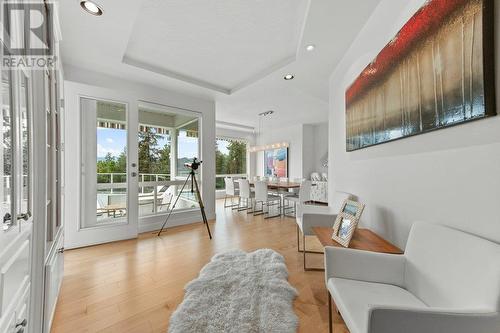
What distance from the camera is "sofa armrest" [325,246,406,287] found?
1.23 metres

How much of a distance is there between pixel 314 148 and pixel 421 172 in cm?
611

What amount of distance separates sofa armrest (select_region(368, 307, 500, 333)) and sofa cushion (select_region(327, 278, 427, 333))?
0.44 feet

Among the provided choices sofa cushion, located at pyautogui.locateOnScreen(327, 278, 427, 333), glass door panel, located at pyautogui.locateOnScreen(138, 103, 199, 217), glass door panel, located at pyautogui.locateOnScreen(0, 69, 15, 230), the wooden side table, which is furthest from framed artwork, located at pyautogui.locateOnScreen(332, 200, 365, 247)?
glass door panel, located at pyautogui.locateOnScreen(138, 103, 199, 217)

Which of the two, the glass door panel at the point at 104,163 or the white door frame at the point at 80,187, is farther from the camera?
the glass door panel at the point at 104,163

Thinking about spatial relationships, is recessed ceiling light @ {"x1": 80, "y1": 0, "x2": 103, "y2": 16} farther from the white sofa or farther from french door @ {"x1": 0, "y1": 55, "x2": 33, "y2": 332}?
the white sofa

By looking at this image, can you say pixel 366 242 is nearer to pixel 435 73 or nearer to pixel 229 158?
pixel 435 73

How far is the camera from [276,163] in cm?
779

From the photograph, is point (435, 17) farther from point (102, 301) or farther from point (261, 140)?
point (261, 140)

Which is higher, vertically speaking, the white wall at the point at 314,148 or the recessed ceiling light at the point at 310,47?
the recessed ceiling light at the point at 310,47

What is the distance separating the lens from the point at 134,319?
4.92 ft

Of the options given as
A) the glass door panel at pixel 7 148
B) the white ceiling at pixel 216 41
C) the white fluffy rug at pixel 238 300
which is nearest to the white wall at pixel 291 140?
the white ceiling at pixel 216 41

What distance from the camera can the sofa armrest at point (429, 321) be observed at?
2.31 feet

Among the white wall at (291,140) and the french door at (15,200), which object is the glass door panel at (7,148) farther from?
the white wall at (291,140)

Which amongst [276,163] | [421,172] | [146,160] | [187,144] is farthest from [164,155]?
[276,163]
